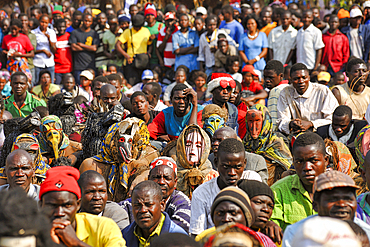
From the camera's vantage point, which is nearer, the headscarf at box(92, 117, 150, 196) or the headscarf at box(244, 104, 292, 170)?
the headscarf at box(92, 117, 150, 196)

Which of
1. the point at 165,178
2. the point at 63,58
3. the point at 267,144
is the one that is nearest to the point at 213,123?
the point at 267,144

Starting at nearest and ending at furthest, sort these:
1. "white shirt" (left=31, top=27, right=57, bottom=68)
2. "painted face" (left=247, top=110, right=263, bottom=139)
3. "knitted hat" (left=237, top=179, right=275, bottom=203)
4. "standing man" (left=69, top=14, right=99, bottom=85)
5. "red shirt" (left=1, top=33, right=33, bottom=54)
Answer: "knitted hat" (left=237, top=179, right=275, bottom=203), "painted face" (left=247, top=110, right=263, bottom=139), "red shirt" (left=1, top=33, right=33, bottom=54), "white shirt" (left=31, top=27, right=57, bottom=68), "standing man" (left=69, top=14, right=99, bottom=85)

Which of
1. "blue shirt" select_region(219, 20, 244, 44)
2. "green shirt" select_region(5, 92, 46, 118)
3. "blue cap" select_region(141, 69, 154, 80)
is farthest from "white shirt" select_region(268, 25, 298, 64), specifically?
"green shirt" select_region(5, 92, 46, 118)

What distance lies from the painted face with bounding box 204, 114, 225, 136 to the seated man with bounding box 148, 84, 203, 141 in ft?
0.87

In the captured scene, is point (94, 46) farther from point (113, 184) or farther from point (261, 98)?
point (113, 184)

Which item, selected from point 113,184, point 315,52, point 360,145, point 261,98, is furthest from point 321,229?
point 315,52

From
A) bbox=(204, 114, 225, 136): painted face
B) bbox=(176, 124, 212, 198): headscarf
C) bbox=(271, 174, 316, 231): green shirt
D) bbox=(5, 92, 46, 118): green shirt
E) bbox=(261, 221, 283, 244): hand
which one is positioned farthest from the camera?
bbox=(5, 92, 46, 118): green shirt

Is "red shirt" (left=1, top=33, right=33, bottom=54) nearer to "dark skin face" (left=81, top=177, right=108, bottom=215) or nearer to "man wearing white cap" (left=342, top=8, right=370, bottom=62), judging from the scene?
"man wearing white cap" (left=342, top=8, right=370, bottom=62)

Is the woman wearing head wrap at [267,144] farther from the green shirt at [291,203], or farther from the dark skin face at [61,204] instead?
the dark skin face at [61,204]

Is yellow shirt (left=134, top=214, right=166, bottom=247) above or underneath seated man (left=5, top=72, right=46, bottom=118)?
underneath

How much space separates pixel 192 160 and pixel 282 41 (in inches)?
219

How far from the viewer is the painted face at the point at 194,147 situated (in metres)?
5.40

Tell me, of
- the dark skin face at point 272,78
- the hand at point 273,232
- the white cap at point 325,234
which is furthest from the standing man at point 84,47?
the white cap at point 325,234

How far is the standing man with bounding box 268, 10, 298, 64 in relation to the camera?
10.1 meters
